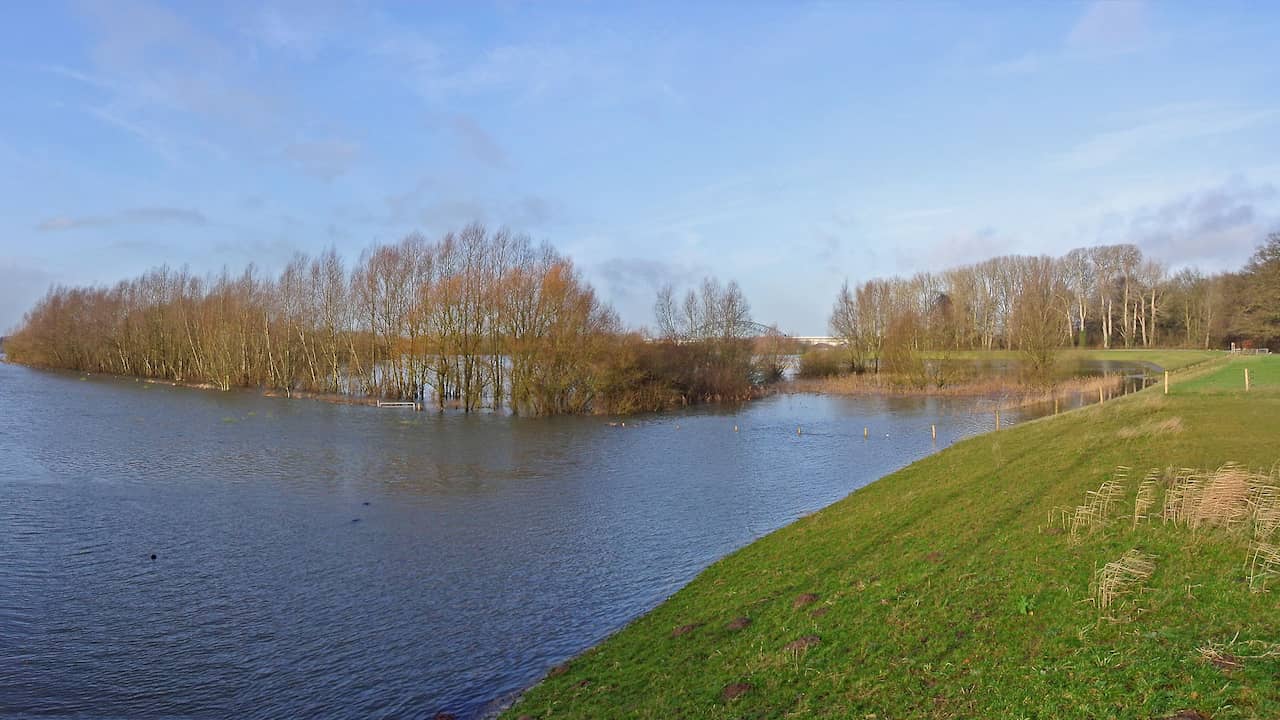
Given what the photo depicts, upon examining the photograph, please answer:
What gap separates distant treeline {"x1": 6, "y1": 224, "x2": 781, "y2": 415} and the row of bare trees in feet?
0.35

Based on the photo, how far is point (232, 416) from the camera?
4391cm

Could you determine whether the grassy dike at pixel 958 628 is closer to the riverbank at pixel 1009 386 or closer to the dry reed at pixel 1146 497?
the dry reed at pixel 1146 497

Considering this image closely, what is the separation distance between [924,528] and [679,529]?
21.9 ft

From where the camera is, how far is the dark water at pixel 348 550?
1066cm

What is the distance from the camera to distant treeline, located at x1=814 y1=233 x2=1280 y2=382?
67.1 meters

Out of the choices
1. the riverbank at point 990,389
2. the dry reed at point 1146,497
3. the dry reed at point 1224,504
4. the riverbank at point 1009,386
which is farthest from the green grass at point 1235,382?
the dry reed at point 1224,504

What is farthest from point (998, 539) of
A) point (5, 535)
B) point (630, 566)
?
point (5, 535)

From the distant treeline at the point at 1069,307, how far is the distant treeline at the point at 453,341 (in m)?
13.7

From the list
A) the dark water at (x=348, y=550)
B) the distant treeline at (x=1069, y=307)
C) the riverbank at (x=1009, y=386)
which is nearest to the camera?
the dark water at (x=348, y=550)

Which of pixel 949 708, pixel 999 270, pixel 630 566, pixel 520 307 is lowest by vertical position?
pixel 630 566

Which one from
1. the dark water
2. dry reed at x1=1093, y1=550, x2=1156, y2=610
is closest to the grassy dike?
dry reed at x1=1093, y1=550, x2=1156, y2=610

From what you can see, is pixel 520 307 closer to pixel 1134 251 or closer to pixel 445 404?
pixel 445 404

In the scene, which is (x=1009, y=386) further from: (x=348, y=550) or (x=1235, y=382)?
(x=348, y=550)

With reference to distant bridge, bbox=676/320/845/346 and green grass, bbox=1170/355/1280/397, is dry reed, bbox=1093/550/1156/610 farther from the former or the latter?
distant bridge, bbox=676/320/845/346
